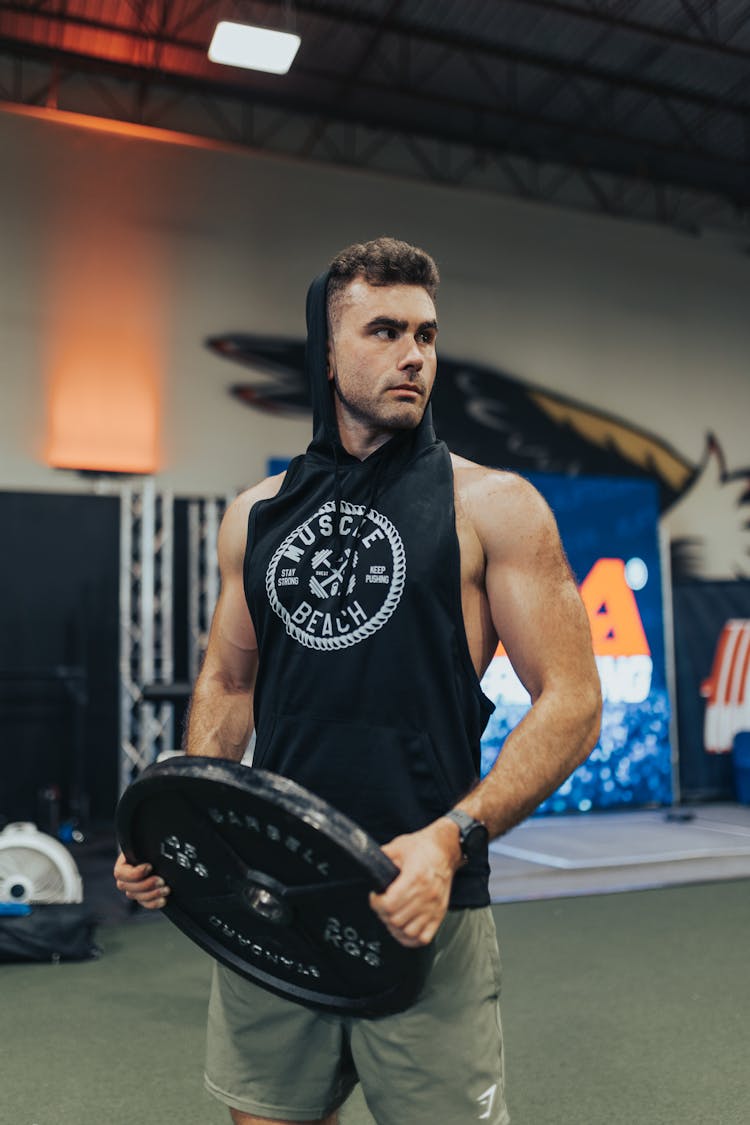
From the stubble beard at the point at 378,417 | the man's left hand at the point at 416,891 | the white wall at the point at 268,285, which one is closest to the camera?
the man's left hand at the point at 416,891

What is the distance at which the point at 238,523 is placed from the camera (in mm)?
1556

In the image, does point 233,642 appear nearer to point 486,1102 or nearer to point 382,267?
point 382,267

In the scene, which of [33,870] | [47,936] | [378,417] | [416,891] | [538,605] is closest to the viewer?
[416,891]

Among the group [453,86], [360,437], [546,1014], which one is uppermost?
[453,86]

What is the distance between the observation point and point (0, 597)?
668 cm

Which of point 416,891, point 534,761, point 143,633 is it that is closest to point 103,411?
point 143,633

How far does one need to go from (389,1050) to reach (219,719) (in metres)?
0.50

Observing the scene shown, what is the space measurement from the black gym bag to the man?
2.51 m

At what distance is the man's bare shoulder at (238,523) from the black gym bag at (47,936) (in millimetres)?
2580

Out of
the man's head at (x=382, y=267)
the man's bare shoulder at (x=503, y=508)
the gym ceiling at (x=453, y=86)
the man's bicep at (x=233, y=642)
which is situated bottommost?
the man's bicep at (x=233, y=642)

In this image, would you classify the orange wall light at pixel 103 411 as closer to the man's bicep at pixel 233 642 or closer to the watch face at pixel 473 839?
the man's bicep at pixel 233 642

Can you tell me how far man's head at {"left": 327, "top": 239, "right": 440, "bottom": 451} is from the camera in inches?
53.7

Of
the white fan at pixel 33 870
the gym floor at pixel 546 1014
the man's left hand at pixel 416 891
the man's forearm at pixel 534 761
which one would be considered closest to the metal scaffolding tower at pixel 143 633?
the gym floor at pixel 546 1014

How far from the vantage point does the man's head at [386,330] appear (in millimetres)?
1363
